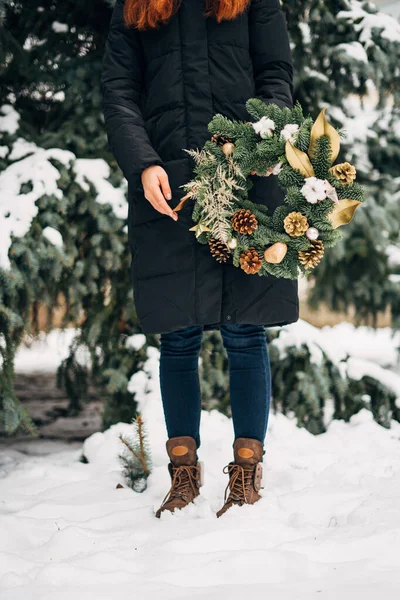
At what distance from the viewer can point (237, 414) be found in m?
2.11

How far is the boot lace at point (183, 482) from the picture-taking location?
2083 mm

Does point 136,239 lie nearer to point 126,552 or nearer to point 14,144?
point 126,552

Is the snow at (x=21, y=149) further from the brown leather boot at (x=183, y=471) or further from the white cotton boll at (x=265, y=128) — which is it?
the brown leather boot at (x=183, y=471)

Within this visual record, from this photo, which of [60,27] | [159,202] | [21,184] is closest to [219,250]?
[159,202]

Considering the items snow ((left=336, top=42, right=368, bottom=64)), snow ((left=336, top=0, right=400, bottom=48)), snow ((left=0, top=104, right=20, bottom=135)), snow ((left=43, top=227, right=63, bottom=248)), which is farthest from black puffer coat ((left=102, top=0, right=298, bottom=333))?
snow ((left=336, top=0, right=400, bottom=48))

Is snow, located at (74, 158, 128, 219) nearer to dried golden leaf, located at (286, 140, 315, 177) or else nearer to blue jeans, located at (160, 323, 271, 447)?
blue jeans, located at (160, 323, 271, 447)

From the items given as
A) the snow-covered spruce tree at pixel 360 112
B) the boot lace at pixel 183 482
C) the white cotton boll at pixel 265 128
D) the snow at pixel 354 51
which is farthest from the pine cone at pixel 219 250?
the snow at pixel 354 51

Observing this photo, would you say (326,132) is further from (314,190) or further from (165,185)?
(165,185)

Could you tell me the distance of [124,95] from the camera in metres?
2.10

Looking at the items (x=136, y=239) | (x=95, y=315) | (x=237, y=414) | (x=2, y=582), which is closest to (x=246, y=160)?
(x=136, y=239)

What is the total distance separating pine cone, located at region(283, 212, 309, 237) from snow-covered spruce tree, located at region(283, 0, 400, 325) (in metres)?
Answer: 1.62

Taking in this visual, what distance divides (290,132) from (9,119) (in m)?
1.80

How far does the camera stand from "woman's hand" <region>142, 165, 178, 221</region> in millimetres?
1917

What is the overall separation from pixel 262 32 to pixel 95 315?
1592mm
